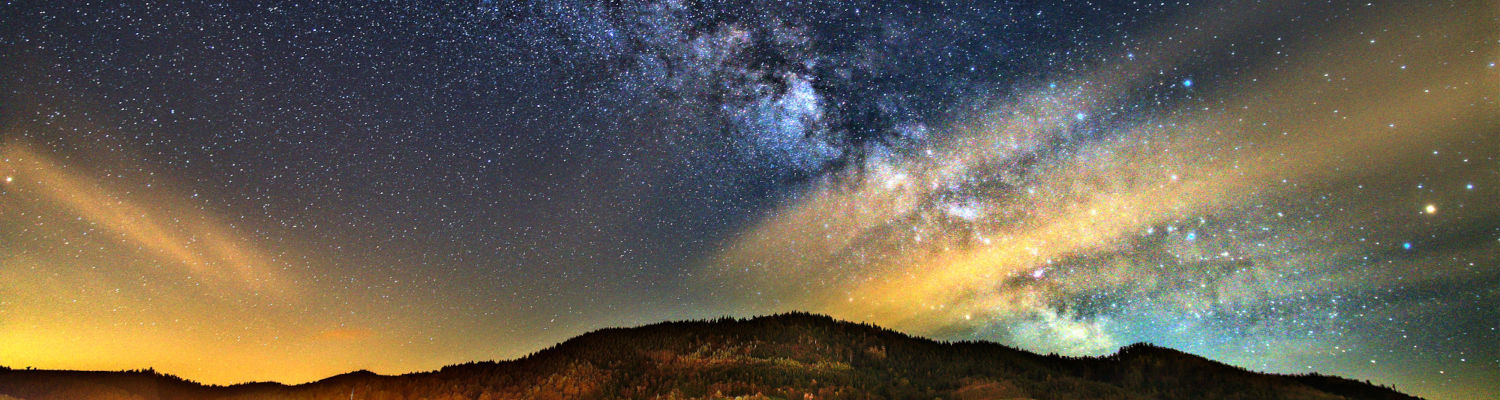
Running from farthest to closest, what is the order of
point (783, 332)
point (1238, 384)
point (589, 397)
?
point (783, 332) → point (589, 397) → point (1238, 384)

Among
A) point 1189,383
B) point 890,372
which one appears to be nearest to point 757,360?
point 890,372

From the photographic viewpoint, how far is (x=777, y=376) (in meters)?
17.4

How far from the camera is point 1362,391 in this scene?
52.9 ft

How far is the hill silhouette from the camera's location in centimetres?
1625

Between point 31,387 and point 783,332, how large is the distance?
19397 millimetres

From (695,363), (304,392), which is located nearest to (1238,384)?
(695,363)

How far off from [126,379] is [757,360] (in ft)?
56.4

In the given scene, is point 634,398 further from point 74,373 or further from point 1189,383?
point 74,373

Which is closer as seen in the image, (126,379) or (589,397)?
(589,397)

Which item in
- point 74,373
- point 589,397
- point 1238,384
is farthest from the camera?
point 74,373

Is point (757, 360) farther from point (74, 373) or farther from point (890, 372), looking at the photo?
point (74, 373)

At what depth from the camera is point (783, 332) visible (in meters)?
21.1

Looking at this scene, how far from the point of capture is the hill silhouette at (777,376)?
53.3 ft

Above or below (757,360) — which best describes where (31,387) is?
below
